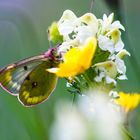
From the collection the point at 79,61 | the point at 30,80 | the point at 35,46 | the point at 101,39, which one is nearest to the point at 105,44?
the point at 101,39

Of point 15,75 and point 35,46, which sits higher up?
point 35,46

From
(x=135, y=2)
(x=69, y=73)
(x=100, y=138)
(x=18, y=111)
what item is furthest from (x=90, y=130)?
(x=135, y=2)

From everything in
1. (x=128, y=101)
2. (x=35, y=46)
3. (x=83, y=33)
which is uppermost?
(x=35, y=46)

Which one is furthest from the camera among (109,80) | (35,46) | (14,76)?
(35,46)

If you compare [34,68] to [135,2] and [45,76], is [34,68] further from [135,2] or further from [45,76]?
[135,2]

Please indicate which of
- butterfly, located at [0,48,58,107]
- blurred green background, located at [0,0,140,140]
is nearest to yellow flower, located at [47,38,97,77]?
blurred green background, located at [0,0,140,140]

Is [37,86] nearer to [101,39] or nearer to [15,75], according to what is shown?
[15,75]

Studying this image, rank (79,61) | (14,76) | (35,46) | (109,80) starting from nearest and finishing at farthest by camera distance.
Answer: (79,61) → (109,80) → (14,76) → (35,46)

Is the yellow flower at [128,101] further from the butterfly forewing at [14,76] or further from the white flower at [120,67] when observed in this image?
the butterfly forewing at [14,76]
